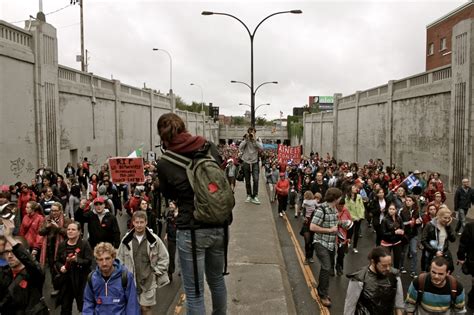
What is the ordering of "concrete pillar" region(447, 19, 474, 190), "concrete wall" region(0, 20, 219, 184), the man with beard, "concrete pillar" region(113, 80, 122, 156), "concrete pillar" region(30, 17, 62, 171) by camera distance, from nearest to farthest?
1. the man with beard
2. "concrete wall" region(0, 20, 219, 184)
3. "concrete pillar" region(447, 19, 474, 190)
4. "concrete pillar" region(30, 17, 62, 171)
5. "concrete pillar" region(113, 80, 122, 156)

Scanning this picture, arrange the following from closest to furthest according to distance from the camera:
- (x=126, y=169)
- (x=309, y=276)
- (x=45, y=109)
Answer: (x=309, y=276) → (x=126, y=169) → (x=45, y=109)

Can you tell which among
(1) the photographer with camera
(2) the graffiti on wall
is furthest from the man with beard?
(2) the graffiti on wall

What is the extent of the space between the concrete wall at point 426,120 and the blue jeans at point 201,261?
52.2 ft

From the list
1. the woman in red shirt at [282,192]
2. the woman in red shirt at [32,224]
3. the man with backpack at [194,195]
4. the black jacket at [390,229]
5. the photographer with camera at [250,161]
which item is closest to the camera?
the man with backpack at [194,195]

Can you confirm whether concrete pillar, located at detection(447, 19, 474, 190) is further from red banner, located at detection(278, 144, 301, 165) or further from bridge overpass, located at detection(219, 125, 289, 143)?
bridge overpass, located at detection(219, 125, 289, 143)

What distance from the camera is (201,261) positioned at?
3.49m

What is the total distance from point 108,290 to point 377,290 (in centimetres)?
275

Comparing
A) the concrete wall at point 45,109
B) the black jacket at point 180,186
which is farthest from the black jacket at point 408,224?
the concrete wall at point 45,109

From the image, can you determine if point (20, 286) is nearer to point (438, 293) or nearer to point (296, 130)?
point (438, 293)

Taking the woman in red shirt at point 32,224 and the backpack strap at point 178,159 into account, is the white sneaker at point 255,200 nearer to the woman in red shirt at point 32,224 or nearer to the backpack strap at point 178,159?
the woman in red shirt at point 32,224

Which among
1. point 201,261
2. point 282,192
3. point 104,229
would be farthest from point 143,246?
point 282,192

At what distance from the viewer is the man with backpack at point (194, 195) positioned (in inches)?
128

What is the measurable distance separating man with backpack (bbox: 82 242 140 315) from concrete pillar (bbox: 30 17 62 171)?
15.3 meters

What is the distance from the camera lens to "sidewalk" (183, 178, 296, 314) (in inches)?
237
